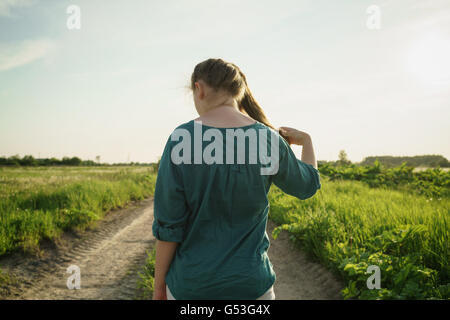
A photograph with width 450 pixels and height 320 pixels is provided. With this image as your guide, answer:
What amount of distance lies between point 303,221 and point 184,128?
4763 mm

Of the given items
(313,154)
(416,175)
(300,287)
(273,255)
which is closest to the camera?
(313,154)

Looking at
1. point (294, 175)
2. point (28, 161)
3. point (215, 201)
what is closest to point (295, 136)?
point (294, 175)

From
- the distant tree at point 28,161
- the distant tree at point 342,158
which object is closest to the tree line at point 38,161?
the distant tree at point 28,161

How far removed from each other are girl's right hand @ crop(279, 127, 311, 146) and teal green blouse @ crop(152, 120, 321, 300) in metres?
0.43

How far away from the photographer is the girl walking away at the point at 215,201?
4.26 feet

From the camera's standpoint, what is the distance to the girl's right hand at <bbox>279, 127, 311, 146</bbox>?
175cm

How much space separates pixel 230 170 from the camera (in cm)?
131

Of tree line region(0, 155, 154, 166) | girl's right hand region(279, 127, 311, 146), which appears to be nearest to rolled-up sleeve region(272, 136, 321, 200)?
girl's right hand region(279, 127, 311, 146)

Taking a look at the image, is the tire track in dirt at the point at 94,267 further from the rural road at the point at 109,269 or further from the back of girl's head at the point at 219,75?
the back of girl's head at the point at 219,75

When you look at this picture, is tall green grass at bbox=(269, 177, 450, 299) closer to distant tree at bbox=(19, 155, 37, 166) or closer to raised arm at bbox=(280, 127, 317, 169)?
raised arm at bbox=(280, 127, 317, 169)

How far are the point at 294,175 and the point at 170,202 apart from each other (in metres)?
0.71
